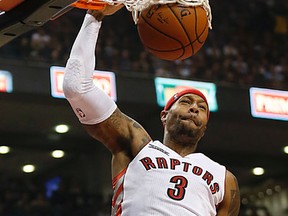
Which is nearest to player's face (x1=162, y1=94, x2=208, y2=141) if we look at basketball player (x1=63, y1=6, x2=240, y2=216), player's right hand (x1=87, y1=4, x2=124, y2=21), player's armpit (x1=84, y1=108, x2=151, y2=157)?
basketball player (x1=63, y1=6, x2=240, y2=216)

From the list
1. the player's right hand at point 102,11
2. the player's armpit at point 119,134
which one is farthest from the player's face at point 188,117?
the player's right hand at point 102,11

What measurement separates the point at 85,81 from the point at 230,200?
3.65 feet

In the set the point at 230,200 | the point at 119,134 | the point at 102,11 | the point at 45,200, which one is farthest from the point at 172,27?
the point at 45,200

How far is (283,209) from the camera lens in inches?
639

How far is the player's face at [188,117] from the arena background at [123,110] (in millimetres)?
7800

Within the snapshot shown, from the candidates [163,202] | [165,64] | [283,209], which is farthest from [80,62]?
[283,209]

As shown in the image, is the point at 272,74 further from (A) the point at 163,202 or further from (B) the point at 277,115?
(A) the point at 163,202

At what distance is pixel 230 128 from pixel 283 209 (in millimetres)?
2926

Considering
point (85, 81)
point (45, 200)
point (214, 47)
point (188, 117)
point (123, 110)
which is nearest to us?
point (85, 81)

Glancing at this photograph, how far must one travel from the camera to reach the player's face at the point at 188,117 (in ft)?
13.4

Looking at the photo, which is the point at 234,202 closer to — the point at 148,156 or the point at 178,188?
the point at 178,188

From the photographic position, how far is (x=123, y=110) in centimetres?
1314

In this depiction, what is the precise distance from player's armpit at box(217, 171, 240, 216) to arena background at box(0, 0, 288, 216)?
7976 millimetres

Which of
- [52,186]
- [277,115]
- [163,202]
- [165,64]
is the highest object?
[163,202]
